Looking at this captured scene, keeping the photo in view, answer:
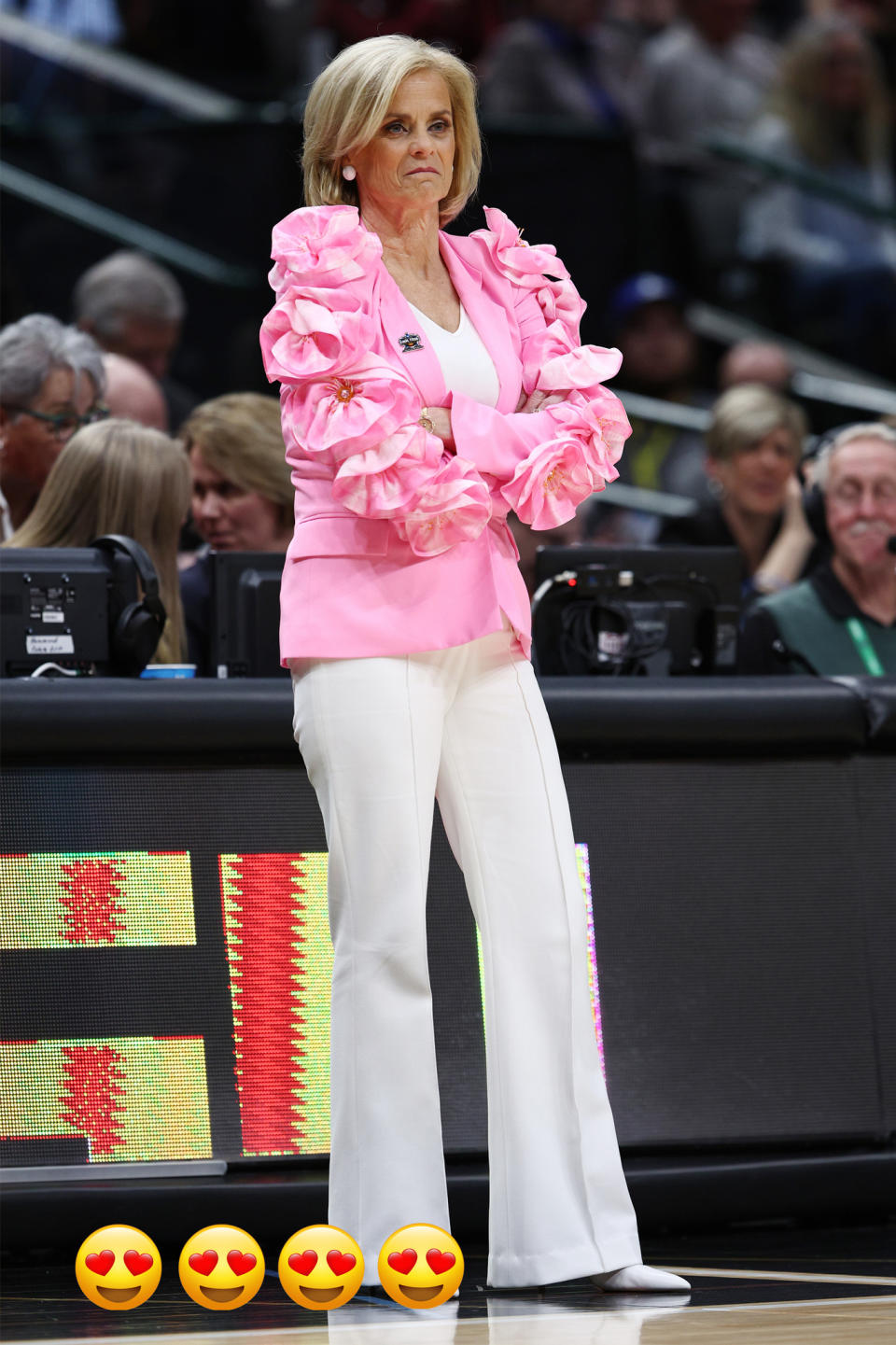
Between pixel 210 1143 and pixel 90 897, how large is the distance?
1.59 feet

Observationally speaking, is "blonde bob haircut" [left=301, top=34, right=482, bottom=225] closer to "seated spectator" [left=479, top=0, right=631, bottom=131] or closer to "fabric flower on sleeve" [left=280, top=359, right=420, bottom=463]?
"fabric flower on sleeve" [left=280, top=359, right=420, bottom=463]

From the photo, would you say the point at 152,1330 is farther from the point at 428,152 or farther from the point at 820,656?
the point at 820,656

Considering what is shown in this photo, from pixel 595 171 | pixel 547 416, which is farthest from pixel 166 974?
pixel 595 171

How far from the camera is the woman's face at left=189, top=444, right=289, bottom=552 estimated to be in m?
5.02

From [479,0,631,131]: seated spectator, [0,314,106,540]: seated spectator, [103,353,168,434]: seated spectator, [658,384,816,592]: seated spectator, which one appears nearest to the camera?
[0,314,106,540]: seated spectator

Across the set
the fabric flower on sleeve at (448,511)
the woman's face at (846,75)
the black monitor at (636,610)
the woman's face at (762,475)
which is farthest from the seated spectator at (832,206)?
the fabric flower on sleeve at (448,511)

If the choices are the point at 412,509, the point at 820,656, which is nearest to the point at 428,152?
the point at 412,509

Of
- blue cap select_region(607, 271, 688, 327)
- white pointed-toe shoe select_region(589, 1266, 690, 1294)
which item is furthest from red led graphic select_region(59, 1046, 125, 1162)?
blue cap select_region(607, 271, 688, 327)

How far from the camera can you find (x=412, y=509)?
2727mm

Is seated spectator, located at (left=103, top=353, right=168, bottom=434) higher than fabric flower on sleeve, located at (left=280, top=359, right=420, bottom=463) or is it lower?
higher

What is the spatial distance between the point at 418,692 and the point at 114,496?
5.32 ft

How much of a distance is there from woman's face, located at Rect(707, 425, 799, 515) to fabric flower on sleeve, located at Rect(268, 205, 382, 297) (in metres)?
3.56

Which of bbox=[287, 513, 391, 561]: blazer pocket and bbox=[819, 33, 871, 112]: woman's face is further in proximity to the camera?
bbox=[819, 33, 871, 112]: woman's face

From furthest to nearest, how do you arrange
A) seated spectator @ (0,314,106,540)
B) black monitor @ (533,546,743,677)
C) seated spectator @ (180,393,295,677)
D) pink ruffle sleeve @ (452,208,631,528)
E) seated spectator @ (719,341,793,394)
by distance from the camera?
seated spectator @ (719,341,793,394) < seated spectator @ (180,393,295,677) < seated spectator @ (0,314,106,540) < black monitor @ (533,546,743,677) < pink ruffle sleeve @ (452,208,631,528)
